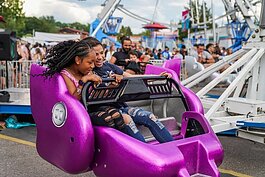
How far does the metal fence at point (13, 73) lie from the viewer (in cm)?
800

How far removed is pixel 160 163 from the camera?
2.57 meters

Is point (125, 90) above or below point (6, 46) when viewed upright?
below

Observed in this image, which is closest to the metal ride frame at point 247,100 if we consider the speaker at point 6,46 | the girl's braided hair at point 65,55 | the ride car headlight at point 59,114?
the girl's braided hair at point 65,55

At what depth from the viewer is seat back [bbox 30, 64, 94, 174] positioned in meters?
2.79

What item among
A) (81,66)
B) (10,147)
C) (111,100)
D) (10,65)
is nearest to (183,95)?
(111,100)

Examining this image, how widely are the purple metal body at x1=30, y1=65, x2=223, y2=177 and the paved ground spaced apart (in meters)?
1.26

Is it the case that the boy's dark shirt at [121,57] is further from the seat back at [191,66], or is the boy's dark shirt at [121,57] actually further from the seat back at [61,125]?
the seat back at [191,66]

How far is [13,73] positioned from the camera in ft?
26.6

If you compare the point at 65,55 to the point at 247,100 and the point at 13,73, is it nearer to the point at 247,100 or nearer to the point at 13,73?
the point at 247,100

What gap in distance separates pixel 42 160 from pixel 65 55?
203 cm

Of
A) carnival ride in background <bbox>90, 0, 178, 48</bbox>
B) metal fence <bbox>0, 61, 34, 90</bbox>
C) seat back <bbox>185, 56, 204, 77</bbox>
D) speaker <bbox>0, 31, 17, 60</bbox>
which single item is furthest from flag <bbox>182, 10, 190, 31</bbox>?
speaker <bbox>0, 31, 17, 60</bbox>

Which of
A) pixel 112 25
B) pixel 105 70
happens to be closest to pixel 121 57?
pixel 105 70

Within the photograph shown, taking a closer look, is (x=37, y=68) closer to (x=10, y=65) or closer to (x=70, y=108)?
(x=70, y=108)

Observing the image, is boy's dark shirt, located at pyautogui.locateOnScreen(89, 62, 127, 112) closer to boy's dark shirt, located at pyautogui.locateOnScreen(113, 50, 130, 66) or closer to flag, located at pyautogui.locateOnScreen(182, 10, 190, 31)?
boy's dark shirt, located at pyautogui.locateOnScreen(113, 50, 130, 66)
